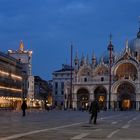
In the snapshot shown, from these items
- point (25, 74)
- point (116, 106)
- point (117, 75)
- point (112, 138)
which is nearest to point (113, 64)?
point (117, 75)

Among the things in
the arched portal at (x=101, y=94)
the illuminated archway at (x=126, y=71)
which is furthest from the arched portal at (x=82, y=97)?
the illuminated archway at (x=126, y=71)

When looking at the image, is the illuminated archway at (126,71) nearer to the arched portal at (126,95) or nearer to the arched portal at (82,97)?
the arched portal at (126,95)

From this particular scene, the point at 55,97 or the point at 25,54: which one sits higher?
the point at 25,54

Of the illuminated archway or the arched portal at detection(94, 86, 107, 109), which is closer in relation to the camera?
the illuminated archway

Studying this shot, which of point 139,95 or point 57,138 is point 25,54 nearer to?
point 139,95

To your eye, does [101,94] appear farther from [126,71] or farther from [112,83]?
[126,71]

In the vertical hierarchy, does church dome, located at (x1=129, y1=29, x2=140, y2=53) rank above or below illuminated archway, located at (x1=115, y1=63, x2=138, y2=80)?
above

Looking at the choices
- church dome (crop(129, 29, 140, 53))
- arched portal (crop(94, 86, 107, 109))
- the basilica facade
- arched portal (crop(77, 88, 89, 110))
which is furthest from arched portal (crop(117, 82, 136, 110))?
church dome (crop(129, 29, 140, 53))

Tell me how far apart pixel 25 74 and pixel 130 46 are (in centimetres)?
4323

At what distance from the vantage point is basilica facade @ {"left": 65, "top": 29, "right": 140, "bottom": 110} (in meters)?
146

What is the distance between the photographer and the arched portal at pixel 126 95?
14700 centimetres

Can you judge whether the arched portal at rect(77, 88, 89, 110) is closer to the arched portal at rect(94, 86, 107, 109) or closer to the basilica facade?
the basilica facade

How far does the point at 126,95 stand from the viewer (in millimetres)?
148625

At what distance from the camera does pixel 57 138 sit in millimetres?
17109
